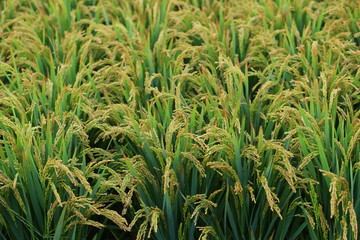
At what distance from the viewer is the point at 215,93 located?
2.72 m

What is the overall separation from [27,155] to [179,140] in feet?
1.96

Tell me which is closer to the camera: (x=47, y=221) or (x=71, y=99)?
(x=47, y=221)

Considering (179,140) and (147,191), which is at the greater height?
(179,140)

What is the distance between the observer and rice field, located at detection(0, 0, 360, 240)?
6.94 feet

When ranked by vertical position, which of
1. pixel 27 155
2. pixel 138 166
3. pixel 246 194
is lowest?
pixel 246 194

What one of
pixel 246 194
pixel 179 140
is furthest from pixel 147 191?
pixel 246 194

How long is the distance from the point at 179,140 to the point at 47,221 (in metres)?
0.60

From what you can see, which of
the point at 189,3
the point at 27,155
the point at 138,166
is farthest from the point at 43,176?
the point at 189,3

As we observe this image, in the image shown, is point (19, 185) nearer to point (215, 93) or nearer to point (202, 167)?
point (202, 167)

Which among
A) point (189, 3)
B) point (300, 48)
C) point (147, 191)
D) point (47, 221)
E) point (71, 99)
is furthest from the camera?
point (189, 3)

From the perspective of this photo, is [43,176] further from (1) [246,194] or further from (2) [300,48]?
(2) [300,48]

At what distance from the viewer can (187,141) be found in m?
2.24

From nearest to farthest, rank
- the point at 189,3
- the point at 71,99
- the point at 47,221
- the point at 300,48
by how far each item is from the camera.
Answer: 1. the point at 47,221
2. the point at 71,99
3. the point at 300,48
4. the point at 189,3

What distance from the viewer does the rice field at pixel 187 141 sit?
212 centimetres
